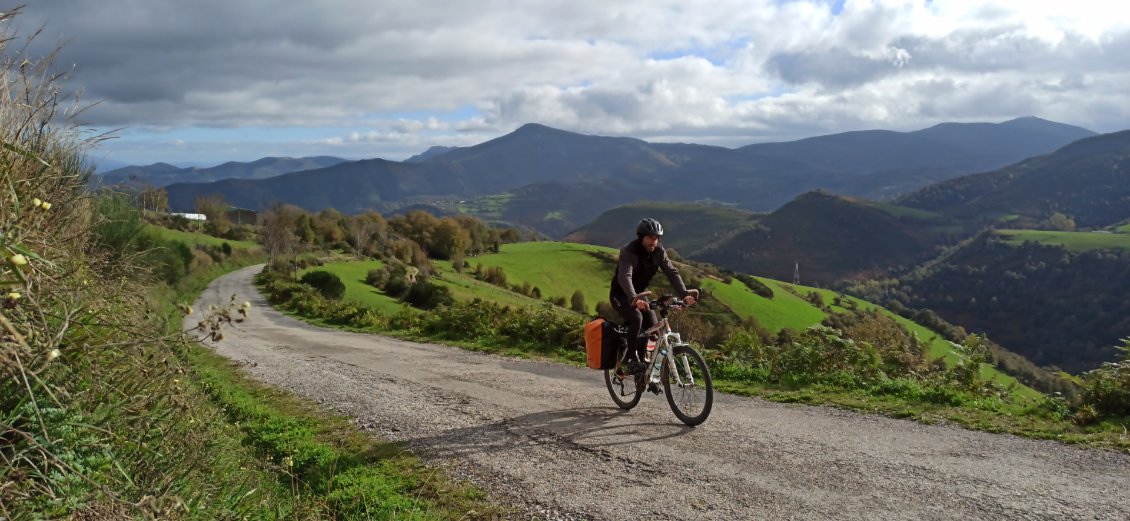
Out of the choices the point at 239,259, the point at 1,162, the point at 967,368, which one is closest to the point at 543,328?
the point at 967,368

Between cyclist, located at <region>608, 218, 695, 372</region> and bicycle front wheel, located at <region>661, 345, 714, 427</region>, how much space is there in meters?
0.49

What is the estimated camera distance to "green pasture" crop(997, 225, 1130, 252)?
473ft

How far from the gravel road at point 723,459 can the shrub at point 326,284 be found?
33.6 meters

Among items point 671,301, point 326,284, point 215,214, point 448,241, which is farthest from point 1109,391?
point 215,214

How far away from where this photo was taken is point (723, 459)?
641 centimetres

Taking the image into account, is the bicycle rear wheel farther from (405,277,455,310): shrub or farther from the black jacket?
(405,277,455,310): shrub

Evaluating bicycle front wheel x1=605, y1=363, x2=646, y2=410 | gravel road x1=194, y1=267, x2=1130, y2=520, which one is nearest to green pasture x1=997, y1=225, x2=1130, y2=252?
gravel road x1=194, y1=267, x2=1130, y2=520

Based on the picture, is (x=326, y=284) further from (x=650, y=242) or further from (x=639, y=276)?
(x=650, y=242)

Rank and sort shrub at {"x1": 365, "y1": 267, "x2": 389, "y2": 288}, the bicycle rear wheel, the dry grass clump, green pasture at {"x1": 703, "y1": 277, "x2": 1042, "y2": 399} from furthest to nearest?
1. green pasture at {"x1": 703, "y1": 277, "x2": 1042, "y2": 399}
2. shrub at {"x1": 365, "y1": 267, "x2": 389, "y2": 288}
3. the bicycle rear wheel
4. the dry grass clump

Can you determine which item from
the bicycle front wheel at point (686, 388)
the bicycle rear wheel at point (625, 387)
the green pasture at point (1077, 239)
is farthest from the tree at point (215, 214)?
the green pasture at point (1077, 239)

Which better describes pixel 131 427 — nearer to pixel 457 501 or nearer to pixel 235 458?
pixel 235 458

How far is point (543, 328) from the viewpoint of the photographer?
15.3 m

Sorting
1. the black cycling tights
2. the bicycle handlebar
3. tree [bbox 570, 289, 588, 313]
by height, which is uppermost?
the bicycle handlebar

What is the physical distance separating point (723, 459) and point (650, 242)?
2.91 meters
